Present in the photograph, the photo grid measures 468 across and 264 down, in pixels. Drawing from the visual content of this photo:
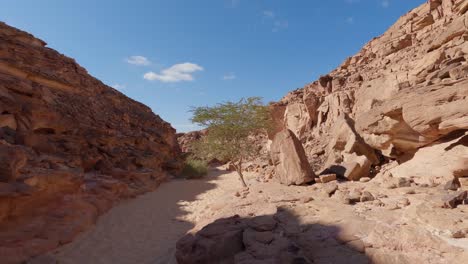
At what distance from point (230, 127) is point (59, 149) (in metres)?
8.14

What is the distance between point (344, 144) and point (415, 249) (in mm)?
8187

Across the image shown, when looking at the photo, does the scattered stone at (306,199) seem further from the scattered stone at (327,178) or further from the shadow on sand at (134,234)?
the shadow on sand at (134,234)

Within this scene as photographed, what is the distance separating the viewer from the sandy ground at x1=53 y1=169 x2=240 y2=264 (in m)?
6.35

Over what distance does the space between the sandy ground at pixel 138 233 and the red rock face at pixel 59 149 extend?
18.0 inches

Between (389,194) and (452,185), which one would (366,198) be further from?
(452,185)

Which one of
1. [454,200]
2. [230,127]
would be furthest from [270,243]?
[230,127]

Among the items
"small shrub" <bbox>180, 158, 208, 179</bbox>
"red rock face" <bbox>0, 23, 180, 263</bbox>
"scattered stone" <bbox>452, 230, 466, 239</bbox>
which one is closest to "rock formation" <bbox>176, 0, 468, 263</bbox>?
"scattered stone" <bbox>452, 230, 466, 239</bbox>

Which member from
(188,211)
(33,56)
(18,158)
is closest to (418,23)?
(188,211)

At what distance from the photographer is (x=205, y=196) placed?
13.7m

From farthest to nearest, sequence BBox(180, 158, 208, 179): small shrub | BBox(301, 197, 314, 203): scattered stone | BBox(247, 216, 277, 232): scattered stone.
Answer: BBox(180, 158, 208, 179): small shrub < BBox(301, 197, 314, 203): scattered stone < BBox(247, 216, 277, 232): scattered stone

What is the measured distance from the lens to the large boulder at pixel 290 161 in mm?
9430

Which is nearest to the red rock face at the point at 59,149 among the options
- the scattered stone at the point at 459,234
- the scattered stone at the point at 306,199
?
the scattered stone at the point at 306,199

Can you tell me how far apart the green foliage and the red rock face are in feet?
14.5

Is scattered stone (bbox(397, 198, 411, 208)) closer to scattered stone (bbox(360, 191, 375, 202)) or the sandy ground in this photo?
scattered stone (bbox(360, 191, 375, 202))
